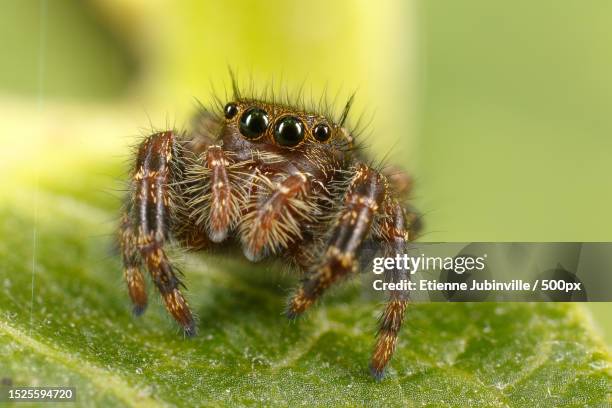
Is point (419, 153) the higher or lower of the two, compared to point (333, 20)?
lower

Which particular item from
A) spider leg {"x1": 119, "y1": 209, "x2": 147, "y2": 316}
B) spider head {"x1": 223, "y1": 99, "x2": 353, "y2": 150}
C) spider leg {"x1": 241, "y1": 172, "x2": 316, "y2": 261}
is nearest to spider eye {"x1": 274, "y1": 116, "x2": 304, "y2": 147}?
spider head {"x1": 223, "y1": 99, "x2": 353, "y2": 150}

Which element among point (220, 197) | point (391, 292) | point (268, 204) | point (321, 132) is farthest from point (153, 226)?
point (391, 292)

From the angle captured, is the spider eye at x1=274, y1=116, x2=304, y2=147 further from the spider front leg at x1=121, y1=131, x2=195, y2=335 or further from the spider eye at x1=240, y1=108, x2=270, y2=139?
the spider front leg at x1=121, y1=131, x2=195, y2=335

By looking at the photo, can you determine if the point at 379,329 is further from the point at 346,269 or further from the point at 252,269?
the point at 252,269

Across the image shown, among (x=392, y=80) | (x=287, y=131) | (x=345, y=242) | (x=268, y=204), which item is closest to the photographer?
(x=345, y=242)

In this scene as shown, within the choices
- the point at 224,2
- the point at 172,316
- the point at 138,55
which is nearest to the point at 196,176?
the point at 172,316

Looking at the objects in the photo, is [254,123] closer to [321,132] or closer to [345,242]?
[321,132]
